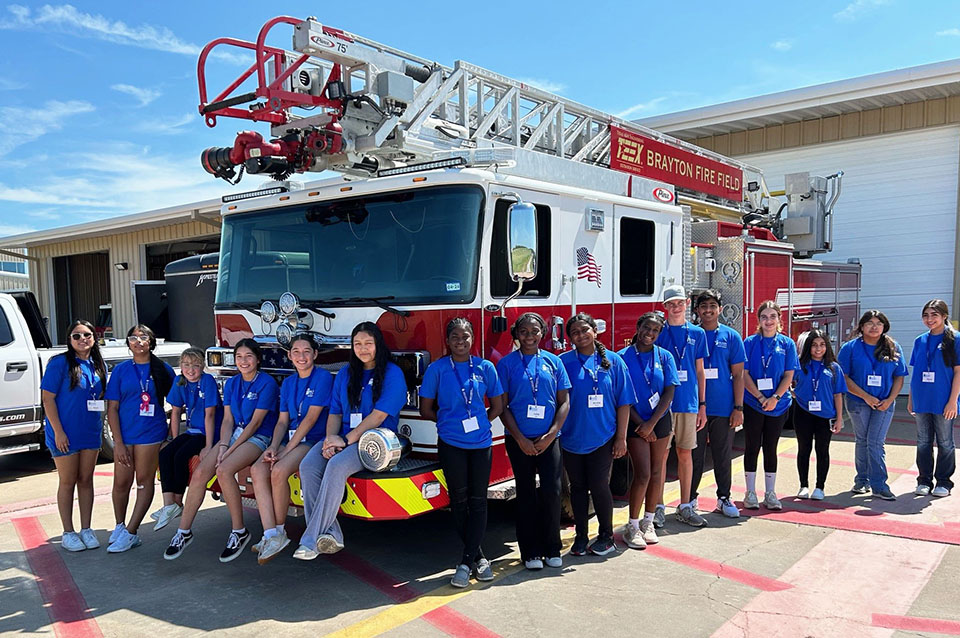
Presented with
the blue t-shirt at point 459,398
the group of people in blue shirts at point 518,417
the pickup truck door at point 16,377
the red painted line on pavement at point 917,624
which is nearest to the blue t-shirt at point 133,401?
the group of people in blue shirts at point 518,417

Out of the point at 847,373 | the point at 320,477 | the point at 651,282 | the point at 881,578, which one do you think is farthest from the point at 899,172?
the point at 320,477

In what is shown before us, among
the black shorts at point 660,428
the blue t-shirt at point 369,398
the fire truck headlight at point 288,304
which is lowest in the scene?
the black shorts at point 660,428

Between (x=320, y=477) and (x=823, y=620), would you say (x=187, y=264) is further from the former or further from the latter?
(x=823, y=620)

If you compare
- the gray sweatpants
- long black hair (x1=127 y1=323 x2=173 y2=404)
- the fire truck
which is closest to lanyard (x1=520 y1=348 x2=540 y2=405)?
the fire truck

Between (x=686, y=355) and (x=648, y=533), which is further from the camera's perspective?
(x=686, y=355)

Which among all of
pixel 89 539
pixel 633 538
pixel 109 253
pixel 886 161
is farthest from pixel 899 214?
pixel 109 253

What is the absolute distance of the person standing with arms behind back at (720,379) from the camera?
18.7 ft

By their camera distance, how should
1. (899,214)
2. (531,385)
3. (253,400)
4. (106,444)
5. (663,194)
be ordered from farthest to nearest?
(899,214), (106,444), (663,194), (253,400), (531,385)

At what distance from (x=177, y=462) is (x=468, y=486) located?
205 centimetres

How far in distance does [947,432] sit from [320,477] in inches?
206

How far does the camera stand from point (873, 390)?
6.30 meters

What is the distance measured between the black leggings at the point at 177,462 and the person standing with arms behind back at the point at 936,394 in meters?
5.80

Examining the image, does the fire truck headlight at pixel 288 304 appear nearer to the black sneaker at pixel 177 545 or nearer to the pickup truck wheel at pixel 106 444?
the black sneaker at pixel 177 545

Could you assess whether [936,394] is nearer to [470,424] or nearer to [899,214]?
[470,424]
